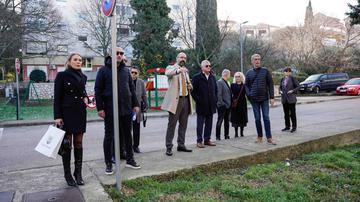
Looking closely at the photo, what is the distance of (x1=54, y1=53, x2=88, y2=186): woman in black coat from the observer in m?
4.50

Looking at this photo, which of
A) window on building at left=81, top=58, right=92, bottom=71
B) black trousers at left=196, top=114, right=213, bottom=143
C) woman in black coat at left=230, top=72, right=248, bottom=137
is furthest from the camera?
window on building at left=81, top=58, right=92, bottom=71

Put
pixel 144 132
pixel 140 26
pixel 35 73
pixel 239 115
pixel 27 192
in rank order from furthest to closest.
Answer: pixel 35 73
pixel 140 26
pixel 144 132
pixel 239 115
pixel 27 192

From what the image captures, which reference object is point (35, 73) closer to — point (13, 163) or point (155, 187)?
point (13, 163)

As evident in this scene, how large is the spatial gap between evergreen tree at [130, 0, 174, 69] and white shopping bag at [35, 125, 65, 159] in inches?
1042

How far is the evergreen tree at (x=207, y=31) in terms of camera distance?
2859cm

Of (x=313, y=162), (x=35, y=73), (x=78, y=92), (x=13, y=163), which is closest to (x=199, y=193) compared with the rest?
(x=78, y=92)

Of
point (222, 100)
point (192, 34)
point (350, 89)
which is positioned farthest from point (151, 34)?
point (222, 100)

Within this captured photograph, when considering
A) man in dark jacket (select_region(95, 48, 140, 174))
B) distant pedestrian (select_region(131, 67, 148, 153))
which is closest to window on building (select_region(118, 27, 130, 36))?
distant pedestrian (select_region(131, 67, 148, 153))

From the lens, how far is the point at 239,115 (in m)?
8.89

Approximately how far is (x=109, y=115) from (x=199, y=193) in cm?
174

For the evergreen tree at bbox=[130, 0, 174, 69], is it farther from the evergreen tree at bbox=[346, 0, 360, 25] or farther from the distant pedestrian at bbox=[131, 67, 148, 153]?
the distant pedestrian at bbox=[131, 67, 148, 153]

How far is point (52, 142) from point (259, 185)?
2.88 metres

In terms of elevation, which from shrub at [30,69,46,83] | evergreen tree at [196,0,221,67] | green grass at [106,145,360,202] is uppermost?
evergreen tree at [196,0,221,67]

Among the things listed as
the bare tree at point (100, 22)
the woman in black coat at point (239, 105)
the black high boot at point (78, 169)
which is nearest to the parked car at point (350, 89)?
the bare tree at point (100, 22)
